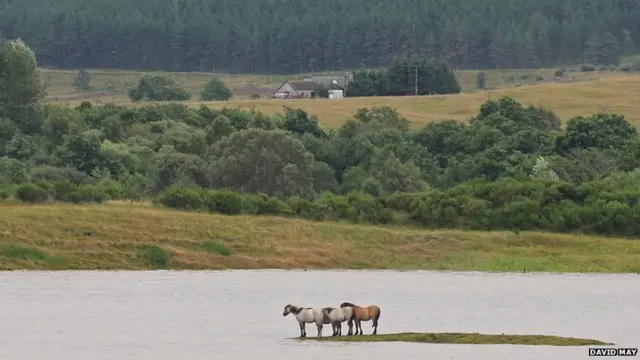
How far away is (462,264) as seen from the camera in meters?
60.3

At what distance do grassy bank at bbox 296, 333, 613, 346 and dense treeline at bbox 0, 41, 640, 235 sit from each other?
29.2 m

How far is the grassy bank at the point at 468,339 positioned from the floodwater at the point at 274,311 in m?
0.63

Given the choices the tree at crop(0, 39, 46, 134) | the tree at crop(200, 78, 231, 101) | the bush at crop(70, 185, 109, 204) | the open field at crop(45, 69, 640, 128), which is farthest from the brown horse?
the tree at crop(200, 78, 231, 101)

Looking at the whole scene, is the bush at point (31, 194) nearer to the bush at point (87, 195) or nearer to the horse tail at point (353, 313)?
the bush at point (87, 195)

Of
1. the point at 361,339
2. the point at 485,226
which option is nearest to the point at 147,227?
the point at 485,226

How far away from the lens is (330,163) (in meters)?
100

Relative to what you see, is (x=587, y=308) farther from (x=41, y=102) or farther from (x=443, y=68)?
(x=443, y=68)

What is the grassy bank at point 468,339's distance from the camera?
35.7 metres

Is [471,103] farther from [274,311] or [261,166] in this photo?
[274,311]

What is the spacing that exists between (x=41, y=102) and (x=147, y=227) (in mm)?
51651

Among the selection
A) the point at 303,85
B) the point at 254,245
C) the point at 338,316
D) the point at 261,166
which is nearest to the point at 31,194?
the point at 254,245

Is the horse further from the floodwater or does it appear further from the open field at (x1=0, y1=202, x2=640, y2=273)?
the open field at (x1=0, y1=202, x2=640, y2=273)

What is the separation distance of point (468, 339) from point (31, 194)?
103 feet

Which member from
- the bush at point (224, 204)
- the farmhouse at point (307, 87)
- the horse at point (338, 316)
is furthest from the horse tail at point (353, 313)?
the farmhouse at point (307, 87)
